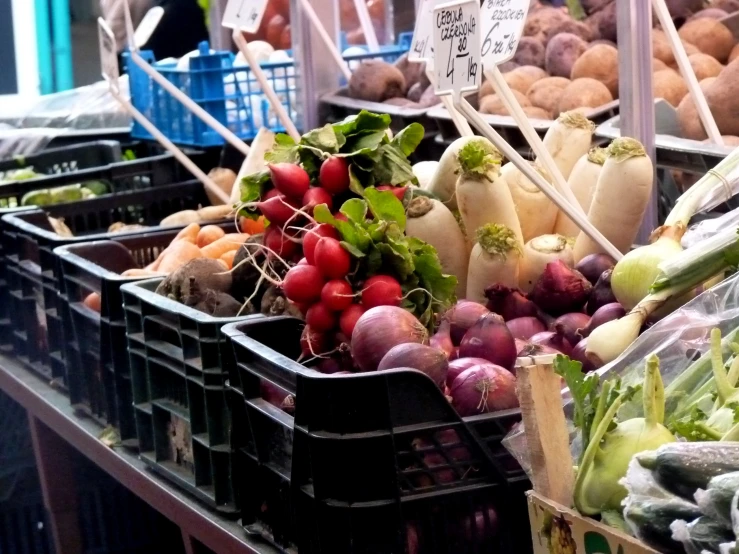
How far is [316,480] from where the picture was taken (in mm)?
1282

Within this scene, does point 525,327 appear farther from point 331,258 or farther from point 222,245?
point 222,245

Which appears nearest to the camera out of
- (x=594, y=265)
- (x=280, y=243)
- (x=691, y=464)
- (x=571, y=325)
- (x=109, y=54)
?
(x=691, y=464)

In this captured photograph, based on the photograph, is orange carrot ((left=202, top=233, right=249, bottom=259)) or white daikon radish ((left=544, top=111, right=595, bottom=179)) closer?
white daikon radish ((left=544, top=111, right=595, bottom=179))

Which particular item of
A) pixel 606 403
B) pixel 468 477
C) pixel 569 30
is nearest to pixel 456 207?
pixel 468 477

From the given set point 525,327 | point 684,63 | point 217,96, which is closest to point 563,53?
point 217,96

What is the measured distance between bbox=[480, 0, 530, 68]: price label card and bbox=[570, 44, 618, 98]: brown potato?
1.32 meters

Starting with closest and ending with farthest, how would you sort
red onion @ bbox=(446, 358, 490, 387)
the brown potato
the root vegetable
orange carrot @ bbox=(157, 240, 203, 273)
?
red onion @ bbox=(446, 358, 490, 387) → orange carrot @ bbox=(157, 240, 203, 273) → the brown potato → the root vegetable

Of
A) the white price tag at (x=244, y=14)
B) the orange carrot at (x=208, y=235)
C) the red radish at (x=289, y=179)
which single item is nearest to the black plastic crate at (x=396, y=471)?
the red radish at (x=289, y=179)

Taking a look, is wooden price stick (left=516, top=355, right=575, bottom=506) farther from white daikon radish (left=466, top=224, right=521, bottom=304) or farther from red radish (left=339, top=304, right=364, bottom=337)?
white daikon radish (left=466, top=224, right=521, bottom=304)

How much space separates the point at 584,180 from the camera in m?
1.85

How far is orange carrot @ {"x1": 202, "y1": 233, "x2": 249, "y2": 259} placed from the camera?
7.40 feet

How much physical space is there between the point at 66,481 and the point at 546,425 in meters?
1.67

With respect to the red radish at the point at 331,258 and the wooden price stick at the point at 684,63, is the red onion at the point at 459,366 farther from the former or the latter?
the wooden price stick at the point at 684,63

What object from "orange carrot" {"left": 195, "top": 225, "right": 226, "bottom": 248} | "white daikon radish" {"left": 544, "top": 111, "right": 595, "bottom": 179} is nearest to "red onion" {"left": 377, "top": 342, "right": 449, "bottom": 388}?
"white daikon radish" {"left": 544, "top": 111, "right": 595, "bottom": 179}
